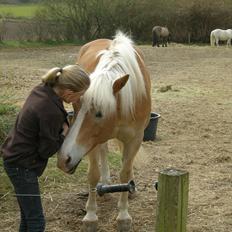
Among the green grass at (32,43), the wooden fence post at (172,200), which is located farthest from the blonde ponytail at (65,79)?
the green grass at (32,43)

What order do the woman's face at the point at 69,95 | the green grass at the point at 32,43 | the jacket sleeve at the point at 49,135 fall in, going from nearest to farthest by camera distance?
the jacket sleeve at the point at 49,135 → the woman's face at the point at 69,95 → the green grass at the point at 32,43

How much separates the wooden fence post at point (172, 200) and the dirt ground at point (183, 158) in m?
1.66

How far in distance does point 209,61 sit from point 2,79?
9.11 meters

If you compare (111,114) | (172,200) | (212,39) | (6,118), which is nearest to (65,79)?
(111,114)

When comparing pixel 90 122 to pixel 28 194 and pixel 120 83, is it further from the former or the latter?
pixel 28 194

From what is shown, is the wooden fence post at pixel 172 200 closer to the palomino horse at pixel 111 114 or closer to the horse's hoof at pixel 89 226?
the palomino horse at pixel 111 114

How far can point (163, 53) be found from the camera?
2311 centimetres

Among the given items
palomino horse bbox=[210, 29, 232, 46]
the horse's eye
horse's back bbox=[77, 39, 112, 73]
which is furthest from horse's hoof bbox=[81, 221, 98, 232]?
palomino horse bbox=[210, 29, 232, 46]

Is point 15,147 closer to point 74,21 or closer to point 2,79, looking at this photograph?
point 2,79

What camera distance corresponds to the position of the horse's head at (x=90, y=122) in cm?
349

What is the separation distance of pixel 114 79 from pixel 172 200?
1474 mm

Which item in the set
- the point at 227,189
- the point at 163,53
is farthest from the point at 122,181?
the point at 163,53

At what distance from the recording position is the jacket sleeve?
3.07 m

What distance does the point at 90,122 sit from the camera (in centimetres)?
364
